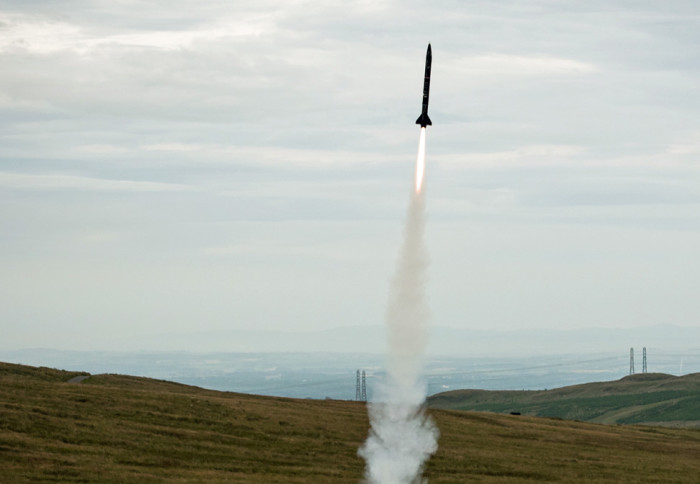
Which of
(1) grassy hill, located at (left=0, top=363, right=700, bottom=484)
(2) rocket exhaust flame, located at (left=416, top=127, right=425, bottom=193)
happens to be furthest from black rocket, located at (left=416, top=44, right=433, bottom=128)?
(1) grassy hill, located at (left=0, top=363, right=700, bottom=484)

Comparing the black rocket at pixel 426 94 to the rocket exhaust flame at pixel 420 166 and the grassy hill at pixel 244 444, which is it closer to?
the rocket exhaust flame at pixel 420 166

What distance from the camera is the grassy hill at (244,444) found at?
7594 centimetres

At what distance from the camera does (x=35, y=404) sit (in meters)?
91.8

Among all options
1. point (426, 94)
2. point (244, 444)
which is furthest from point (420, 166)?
point (244, 444)

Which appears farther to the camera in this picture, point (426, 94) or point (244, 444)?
point (244, 444)

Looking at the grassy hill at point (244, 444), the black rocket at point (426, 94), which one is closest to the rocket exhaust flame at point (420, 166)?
the black rocket at point (426, 94)

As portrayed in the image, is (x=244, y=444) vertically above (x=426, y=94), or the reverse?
(x=426, y=94)

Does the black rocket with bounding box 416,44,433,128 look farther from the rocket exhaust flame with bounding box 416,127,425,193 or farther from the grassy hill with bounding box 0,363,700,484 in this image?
the grassy hill with bounding box 0,363,700,484

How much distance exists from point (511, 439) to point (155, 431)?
39.6m

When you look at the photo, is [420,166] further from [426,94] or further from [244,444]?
[244,444]

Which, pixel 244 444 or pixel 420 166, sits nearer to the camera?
pixel 420 166

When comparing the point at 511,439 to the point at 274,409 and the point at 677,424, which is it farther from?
the point at 677,424

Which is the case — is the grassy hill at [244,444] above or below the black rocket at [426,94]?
below

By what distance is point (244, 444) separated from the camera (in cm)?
8919
